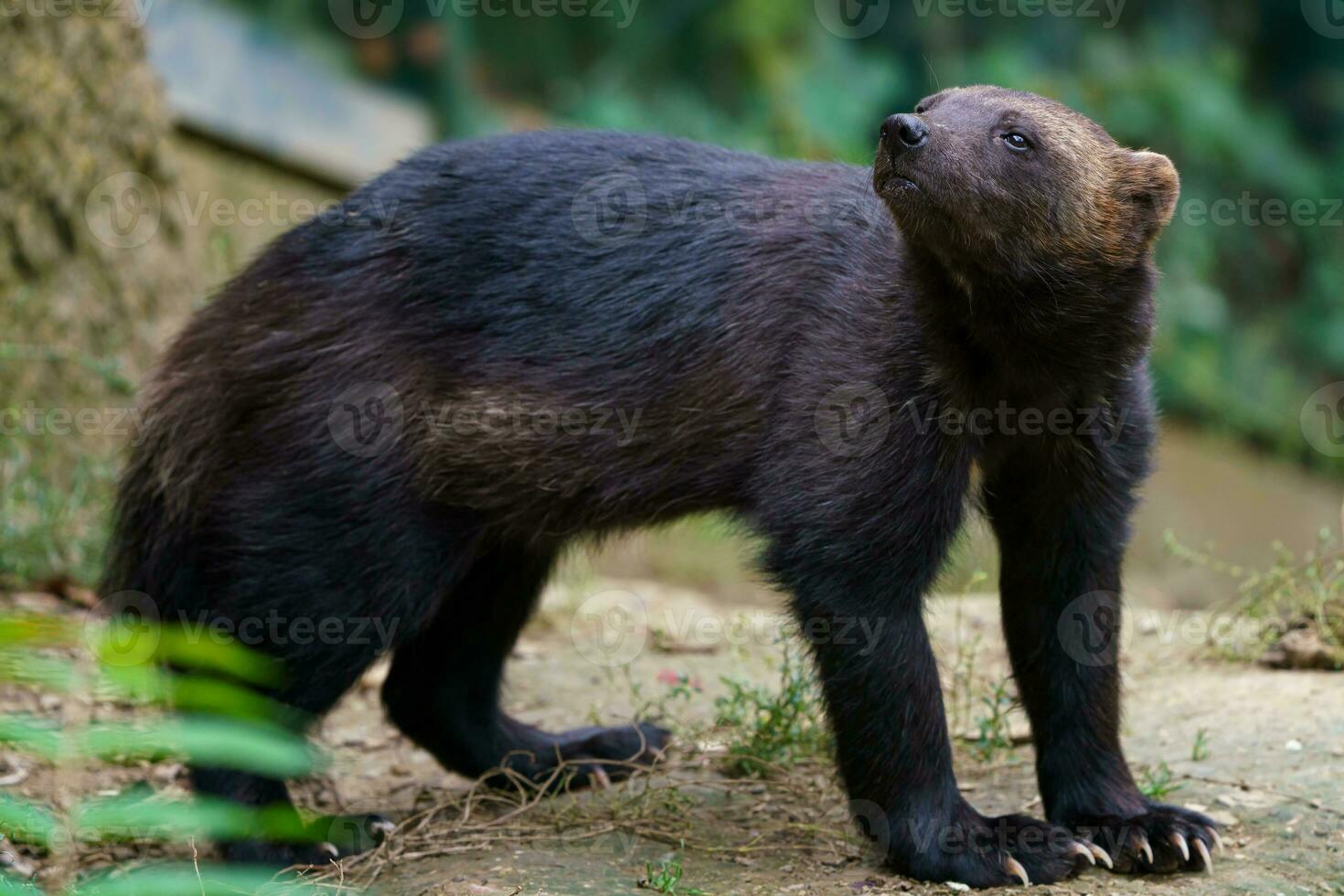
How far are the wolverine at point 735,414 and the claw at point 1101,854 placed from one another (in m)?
0.02

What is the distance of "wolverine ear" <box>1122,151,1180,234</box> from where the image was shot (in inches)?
168

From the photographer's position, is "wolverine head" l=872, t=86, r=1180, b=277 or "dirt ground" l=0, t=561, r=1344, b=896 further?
"dirt ground" l=0, t=561, r=1344, b=896

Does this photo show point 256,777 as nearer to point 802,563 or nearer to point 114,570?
point 114,570

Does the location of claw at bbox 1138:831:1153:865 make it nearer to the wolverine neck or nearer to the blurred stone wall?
the wolverine neck

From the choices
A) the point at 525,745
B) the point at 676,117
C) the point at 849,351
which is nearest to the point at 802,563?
the point at 849,351

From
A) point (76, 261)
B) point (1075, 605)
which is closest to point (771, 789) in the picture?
point (1075, 605)

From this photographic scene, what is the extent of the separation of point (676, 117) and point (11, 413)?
19.7 ft

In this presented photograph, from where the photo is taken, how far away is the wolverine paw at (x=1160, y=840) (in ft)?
14.0

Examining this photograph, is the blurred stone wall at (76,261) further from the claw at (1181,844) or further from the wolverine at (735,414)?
the claw at (1181,844)

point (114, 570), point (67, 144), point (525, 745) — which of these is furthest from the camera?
point (67, 144)

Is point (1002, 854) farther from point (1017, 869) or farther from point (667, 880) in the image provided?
point (667, 880)

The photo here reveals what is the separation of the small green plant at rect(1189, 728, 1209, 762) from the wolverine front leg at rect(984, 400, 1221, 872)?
1.93 ft

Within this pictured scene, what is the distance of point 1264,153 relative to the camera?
11719mm

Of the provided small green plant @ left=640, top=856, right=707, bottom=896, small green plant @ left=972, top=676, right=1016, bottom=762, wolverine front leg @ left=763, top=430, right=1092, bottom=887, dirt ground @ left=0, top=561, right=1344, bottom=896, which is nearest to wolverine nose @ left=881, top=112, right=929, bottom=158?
wolverine front leg @ left=763, top=430, right=1092, bottom=887
